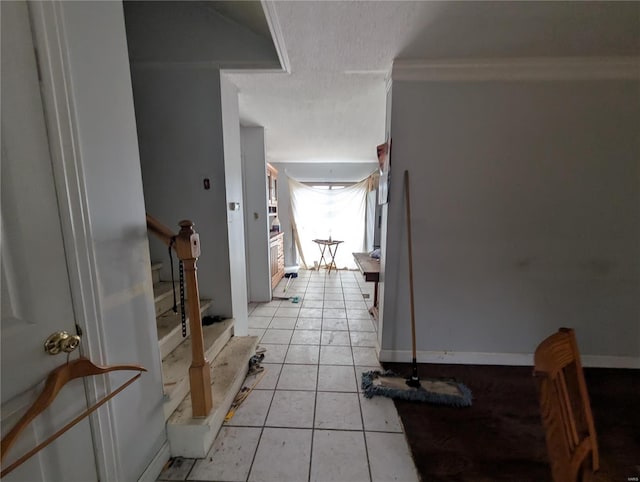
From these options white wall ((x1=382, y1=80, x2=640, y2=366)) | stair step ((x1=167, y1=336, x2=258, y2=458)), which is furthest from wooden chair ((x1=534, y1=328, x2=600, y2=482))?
stair step ((x1=167, y1=336, x2=258, y2=458))

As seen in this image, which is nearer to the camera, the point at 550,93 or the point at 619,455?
the point at 619,455

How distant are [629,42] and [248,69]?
2366 mm

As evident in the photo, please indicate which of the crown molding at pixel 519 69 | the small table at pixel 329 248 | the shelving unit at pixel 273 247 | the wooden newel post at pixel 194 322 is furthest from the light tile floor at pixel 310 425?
the small table at pixel 329 248

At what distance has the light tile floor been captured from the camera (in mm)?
1160

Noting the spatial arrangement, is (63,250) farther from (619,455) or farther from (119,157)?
(619,455)

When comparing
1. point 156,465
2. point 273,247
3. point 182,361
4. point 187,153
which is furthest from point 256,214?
point 156,465

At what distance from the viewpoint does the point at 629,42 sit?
57.8 inches

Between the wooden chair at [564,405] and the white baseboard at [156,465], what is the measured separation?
1.47 meters

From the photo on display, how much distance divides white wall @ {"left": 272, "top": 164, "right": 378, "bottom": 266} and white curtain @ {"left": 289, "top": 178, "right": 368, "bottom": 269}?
0.13m

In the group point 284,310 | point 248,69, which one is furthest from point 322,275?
point 248,69

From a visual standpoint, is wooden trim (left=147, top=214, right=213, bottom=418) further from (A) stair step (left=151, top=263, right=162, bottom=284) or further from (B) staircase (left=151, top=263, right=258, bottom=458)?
(A) stair step (left=151, top=263, right=162, bottom=284)

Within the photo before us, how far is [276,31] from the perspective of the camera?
4.37ft

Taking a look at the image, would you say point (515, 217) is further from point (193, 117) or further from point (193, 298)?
point (193, 117)

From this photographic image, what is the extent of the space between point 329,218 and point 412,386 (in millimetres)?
3766
